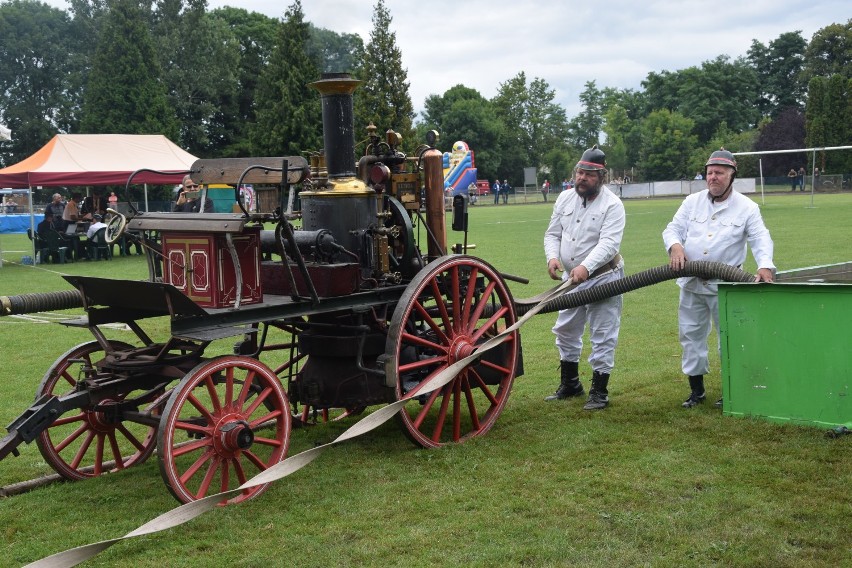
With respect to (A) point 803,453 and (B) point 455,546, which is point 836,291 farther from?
(B) point 455,546

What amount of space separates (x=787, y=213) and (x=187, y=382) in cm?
3030

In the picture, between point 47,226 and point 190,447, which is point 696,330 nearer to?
point 190,447

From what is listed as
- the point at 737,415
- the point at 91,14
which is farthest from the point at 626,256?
the point at 91,14

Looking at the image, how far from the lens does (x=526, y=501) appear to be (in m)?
4.93

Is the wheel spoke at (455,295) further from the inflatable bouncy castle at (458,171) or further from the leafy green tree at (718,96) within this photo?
the leafy green tree at (718,96)

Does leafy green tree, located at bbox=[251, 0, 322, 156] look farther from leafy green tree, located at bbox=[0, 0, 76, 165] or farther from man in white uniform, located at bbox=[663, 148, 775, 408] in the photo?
man in white uniform, located at bbox=[663, 148, 775, 408]

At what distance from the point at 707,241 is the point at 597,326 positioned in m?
1.04

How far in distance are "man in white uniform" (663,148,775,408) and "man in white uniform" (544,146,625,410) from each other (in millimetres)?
468

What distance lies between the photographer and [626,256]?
18453 mm

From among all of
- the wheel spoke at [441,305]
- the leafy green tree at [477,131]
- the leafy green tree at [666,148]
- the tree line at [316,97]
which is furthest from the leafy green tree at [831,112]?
the wheel spoke at [441,305]

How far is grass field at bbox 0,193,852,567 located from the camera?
427cm

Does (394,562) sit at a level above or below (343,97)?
below

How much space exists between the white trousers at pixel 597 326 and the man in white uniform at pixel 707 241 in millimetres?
491

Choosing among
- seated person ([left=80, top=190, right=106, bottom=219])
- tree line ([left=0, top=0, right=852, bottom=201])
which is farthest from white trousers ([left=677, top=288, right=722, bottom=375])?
tree line ([left=0, top=0, right=852, bottom=201])
